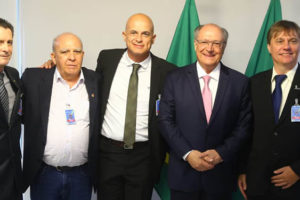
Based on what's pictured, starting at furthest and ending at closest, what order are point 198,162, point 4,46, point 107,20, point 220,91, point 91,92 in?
1. point 107,20
2. point 91,92
3. point 220,91
4. point 198,162
5. point 4,46

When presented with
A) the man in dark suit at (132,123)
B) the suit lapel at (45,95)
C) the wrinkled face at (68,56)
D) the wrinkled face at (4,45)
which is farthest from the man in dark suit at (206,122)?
the wrinkled face at (4,45)

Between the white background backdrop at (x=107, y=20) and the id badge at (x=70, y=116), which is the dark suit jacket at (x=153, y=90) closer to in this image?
the id badge at (x=70, y=116)

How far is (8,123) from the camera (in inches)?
81.4

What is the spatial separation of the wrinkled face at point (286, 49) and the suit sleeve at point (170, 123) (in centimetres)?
76

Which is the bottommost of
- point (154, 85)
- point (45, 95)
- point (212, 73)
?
point (45, 95)

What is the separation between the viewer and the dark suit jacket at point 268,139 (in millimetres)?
2111

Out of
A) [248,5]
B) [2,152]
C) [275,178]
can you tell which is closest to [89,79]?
[2,152]

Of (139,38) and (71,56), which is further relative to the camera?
(139,38)

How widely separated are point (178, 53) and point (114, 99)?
3.29 feet

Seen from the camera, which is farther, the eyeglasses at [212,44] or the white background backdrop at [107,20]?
the white background backdrop at [107,20]

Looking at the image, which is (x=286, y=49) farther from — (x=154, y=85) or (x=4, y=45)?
(x=4, y=45)

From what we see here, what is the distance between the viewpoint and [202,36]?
2.32m

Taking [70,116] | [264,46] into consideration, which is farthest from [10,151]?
[264,46]

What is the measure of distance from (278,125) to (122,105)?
1172 mm
